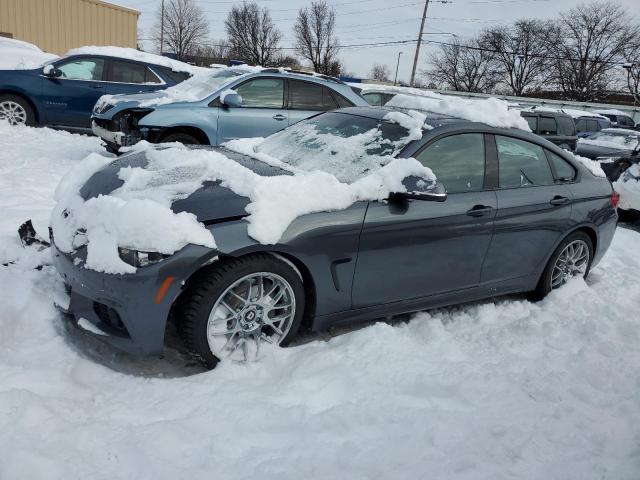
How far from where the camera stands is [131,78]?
400 inches

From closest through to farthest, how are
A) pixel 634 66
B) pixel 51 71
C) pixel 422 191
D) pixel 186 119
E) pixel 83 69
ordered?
pixel 422 191 < pixel 186 119 < pixel 51 71 < pixel 83 69 < pixel 634 66

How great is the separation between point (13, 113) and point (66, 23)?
12.7m

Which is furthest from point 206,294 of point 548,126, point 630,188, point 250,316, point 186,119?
point 548,126

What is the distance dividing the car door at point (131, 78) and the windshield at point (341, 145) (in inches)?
260

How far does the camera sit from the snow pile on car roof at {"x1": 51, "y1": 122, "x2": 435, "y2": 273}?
2.83 m

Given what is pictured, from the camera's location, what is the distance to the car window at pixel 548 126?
495 inches

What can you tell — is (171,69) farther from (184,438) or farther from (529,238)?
(184,438)

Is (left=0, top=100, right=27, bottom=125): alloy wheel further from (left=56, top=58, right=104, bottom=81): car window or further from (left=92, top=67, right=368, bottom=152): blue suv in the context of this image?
(left=92, top=67, right=368, bottom=152): blue suv

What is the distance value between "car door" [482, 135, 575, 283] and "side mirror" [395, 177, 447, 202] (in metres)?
0.79

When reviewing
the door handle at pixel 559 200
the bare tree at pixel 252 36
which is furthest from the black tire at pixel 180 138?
the bare tree at pixel 252 36

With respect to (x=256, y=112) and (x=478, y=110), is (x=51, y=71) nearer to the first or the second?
(x=256, y=112)

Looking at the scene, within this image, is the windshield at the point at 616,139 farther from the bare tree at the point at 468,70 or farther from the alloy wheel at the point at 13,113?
the bare tree at the point at 468,70

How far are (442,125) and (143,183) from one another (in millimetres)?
2086

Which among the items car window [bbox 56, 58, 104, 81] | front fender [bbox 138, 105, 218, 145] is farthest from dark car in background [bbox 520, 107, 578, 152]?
car window [bbox 56, 58, 104, 81]
